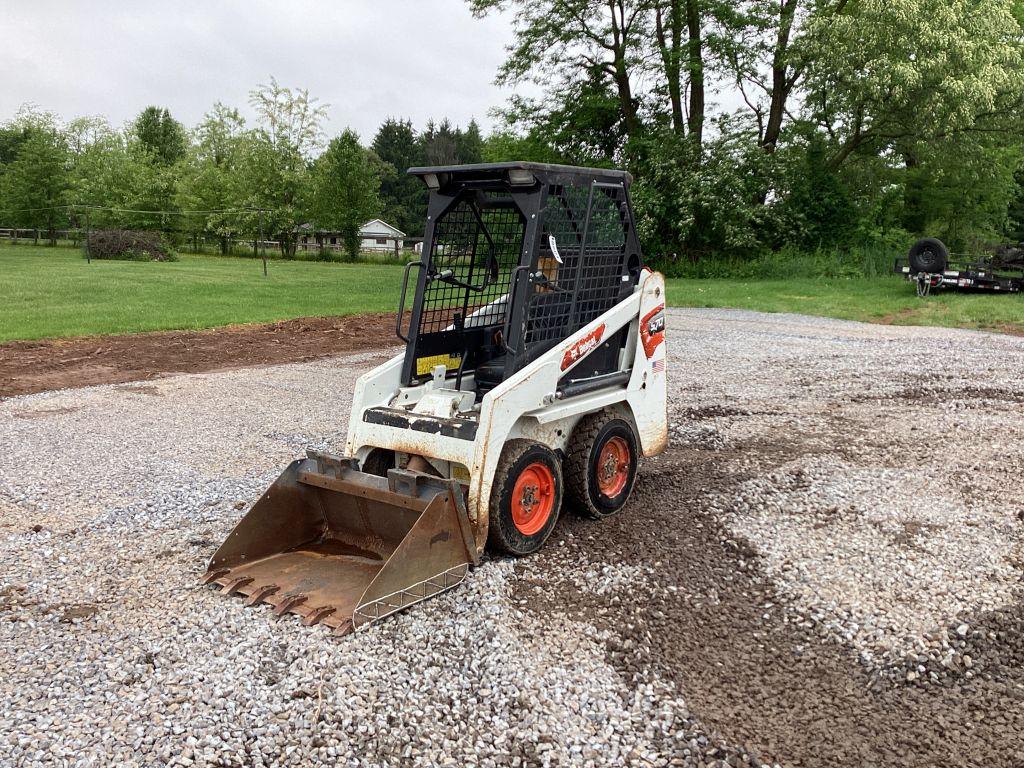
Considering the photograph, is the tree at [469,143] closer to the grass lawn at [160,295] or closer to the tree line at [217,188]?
the tree line at [217,188]

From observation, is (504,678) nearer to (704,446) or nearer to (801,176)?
(704,446)

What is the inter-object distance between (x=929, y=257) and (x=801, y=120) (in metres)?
9.26

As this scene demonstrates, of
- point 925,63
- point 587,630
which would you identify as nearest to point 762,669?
point 587,630

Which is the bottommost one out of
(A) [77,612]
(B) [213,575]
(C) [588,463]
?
(A) [77,612]

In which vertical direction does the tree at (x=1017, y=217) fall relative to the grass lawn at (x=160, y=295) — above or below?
above

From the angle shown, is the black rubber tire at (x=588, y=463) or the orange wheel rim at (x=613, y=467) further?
the orange wheel rim at (x=613, y=467)

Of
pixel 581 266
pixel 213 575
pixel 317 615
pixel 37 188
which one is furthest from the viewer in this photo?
pixel 37 188

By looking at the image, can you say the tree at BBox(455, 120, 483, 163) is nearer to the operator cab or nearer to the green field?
the green field

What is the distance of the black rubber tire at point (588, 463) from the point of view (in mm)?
5578

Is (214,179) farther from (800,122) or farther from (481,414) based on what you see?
(481,414)

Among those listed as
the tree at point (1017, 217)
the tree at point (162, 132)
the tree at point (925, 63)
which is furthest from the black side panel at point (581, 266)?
the tree at point (162, 132)

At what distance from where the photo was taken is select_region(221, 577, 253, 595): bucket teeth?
15.0ft

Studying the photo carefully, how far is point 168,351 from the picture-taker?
13.3 metres

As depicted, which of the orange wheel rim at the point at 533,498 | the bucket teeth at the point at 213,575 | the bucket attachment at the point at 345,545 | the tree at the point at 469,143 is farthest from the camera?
the tree at the point at 469,143
